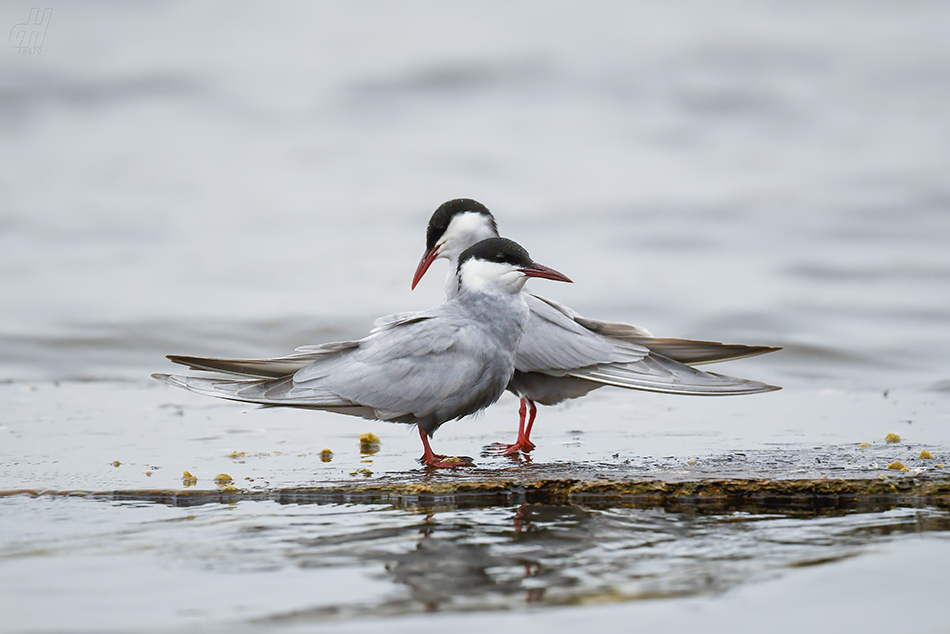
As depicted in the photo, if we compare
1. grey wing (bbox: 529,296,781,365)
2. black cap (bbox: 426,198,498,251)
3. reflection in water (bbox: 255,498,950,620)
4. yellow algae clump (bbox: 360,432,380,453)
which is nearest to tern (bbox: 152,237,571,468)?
yellow algae clump (bbox: 360,432,380,453)

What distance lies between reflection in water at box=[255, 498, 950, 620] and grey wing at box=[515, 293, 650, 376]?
169cm

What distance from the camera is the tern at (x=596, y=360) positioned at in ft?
17.3

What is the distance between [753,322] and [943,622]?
7.33 metres

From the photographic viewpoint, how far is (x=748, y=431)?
18.4 ft

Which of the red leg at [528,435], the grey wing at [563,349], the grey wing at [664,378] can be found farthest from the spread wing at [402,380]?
the grey wing at [664,378]

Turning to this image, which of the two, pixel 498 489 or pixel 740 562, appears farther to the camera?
pixel 498 489

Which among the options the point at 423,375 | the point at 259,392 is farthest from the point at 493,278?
the point at 259,392

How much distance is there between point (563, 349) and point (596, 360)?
175 mm

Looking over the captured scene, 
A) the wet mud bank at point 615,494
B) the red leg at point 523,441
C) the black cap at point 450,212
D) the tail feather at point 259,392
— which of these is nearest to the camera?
the wet mud bank at point 615,494

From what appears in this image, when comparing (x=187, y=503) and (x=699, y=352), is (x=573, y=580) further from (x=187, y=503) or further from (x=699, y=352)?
(x=699, y=352)

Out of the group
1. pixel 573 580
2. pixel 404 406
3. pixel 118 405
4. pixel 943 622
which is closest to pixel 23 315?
pixel 118 405

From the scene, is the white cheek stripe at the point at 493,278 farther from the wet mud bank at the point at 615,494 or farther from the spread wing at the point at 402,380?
the wet mud bank at the point at 615,494

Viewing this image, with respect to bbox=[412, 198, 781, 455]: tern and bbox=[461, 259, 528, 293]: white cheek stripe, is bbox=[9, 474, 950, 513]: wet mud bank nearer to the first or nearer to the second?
bbox=[412, 198, 781, 455]: tern

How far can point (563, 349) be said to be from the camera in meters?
5.54
